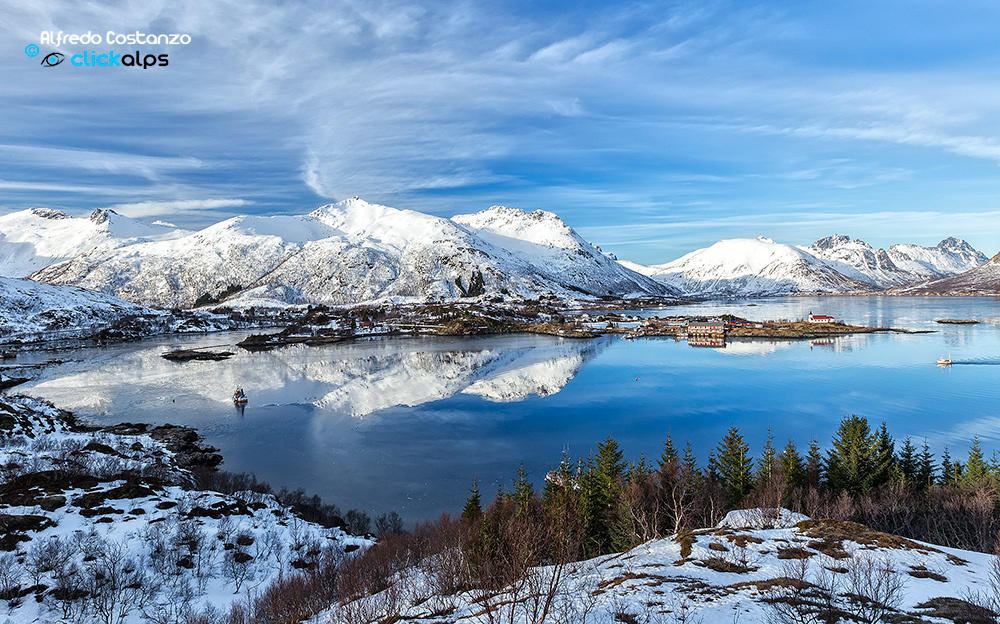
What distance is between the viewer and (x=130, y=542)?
1588 centimetres

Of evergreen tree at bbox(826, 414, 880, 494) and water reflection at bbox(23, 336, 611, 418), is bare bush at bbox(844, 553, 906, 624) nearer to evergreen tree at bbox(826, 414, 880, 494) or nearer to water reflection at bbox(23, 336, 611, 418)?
evergreen tree at bbox(826, 414, 880, 494)

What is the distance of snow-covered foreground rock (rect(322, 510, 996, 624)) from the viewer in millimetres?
7965

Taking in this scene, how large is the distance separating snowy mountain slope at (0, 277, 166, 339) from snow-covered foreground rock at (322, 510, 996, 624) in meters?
136

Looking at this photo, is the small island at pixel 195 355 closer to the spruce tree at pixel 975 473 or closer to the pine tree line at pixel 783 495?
the pine tree line at pixel 783 495

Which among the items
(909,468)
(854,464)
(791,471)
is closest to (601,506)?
(791,471)

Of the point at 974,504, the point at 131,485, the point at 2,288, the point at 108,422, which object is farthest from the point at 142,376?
the point at 2,288

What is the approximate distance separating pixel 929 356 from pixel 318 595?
7608 cm

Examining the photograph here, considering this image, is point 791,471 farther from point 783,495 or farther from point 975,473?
point 975,473

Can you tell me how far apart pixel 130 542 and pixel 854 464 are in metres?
28.5

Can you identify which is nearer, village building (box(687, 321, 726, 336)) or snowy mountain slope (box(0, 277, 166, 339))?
village building (box(687, 321, 726, 336))

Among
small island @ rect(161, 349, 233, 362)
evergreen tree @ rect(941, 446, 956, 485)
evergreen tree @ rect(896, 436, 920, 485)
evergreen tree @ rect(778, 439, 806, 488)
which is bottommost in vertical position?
evergreen tree @ rect(941, 446, 956, 485)

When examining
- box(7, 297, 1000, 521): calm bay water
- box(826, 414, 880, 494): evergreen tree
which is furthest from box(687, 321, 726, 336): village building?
box(826, 414, 880, 494): evergreen tree

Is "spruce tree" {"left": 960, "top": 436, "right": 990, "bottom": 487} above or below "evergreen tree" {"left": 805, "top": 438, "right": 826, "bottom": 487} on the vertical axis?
above

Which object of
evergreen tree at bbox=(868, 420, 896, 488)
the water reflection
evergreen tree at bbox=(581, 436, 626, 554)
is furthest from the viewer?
the water reflection
